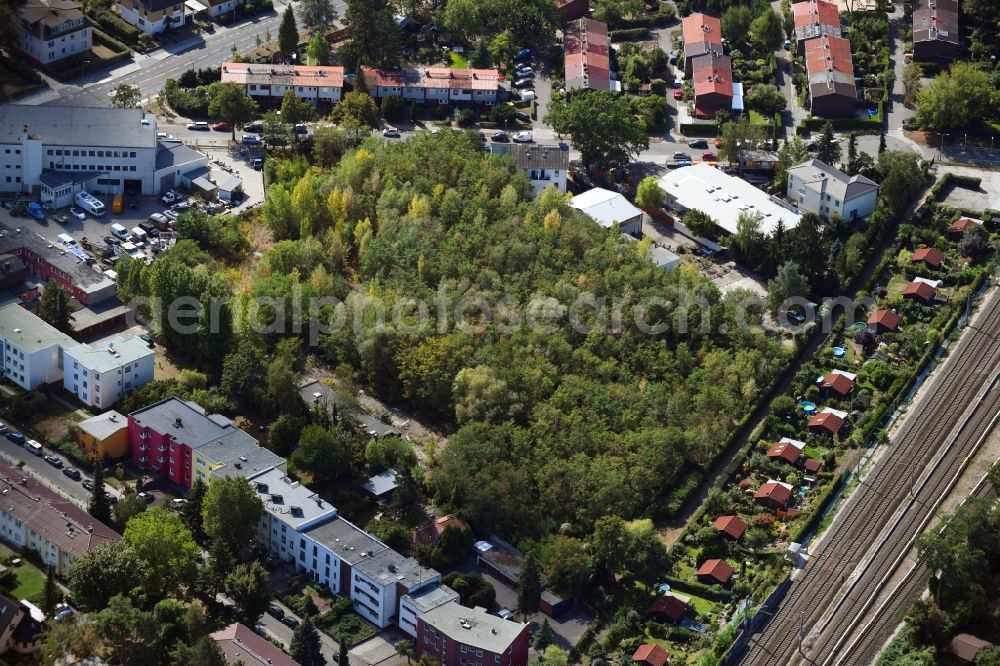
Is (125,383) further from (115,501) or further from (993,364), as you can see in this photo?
(993,364)

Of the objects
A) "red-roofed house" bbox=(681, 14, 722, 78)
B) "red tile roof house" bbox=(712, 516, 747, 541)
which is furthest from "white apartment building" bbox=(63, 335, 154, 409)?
"red-roofed house" bbox=(681, 14, 722, 78)

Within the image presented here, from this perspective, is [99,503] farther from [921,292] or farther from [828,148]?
[828,148]

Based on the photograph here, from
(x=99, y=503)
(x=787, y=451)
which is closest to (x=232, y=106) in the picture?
(x=99, y=503)

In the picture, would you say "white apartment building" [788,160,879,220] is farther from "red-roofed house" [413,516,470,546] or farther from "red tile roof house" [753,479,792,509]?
"red-roofed house" [413,516,470,546]

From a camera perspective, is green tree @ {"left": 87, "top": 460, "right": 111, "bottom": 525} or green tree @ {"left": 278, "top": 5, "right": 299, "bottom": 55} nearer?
green tree @ {"left": 87, "top": 460, "right": 111, "bottom": 525}

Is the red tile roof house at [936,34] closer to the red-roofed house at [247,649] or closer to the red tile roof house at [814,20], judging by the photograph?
the red tile roof house at [814,20]

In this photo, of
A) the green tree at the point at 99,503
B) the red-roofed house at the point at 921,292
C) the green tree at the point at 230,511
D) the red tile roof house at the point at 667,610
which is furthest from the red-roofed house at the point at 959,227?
the green tree at the point at 99,503
